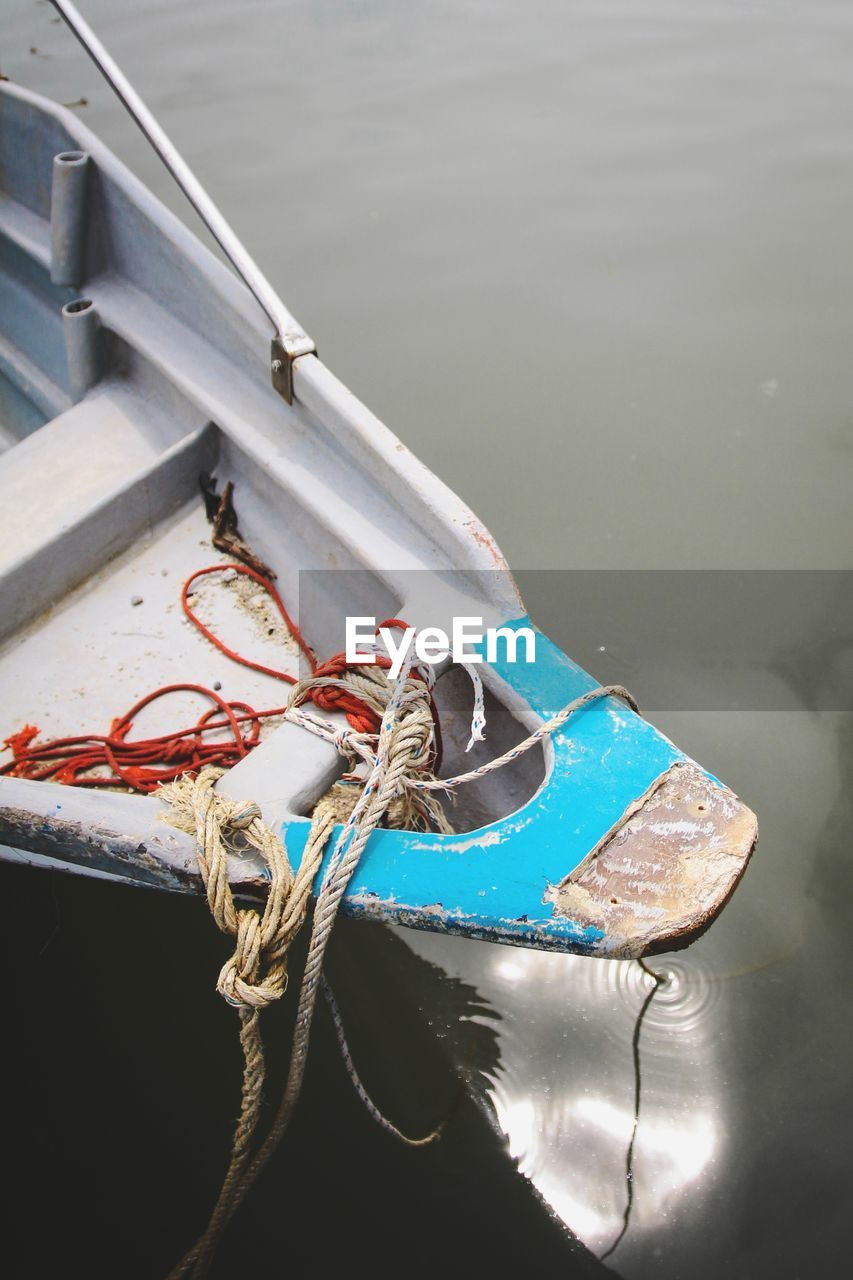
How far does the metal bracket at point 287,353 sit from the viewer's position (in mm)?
2527

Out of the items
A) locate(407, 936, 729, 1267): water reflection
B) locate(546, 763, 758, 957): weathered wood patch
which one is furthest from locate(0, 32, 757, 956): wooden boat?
locate(407, 936, 729, 1267): water reflection

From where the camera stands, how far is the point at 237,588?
270cm

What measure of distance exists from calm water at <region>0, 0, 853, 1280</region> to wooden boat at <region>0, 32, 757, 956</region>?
0.67m

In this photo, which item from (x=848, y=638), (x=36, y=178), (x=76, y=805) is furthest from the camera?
(x=36, y=178)

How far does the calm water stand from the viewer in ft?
7.06

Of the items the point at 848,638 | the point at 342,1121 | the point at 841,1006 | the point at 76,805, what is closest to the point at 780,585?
the point at 848,638

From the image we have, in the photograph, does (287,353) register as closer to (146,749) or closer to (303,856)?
(146,749)

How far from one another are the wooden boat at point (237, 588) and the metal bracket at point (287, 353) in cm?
1

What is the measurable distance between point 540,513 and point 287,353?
136cm

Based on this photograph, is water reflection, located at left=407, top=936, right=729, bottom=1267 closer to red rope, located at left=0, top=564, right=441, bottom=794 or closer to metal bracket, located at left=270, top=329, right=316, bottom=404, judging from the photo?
red rope, located at left=0, top=564, right=441, bottom=794

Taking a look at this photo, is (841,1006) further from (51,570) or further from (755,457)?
(51,570)

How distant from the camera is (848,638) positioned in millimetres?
3104

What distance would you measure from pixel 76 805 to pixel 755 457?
2931mm

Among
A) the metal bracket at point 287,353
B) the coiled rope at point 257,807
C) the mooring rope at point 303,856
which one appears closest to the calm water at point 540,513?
the coiled rope at point 257,807
